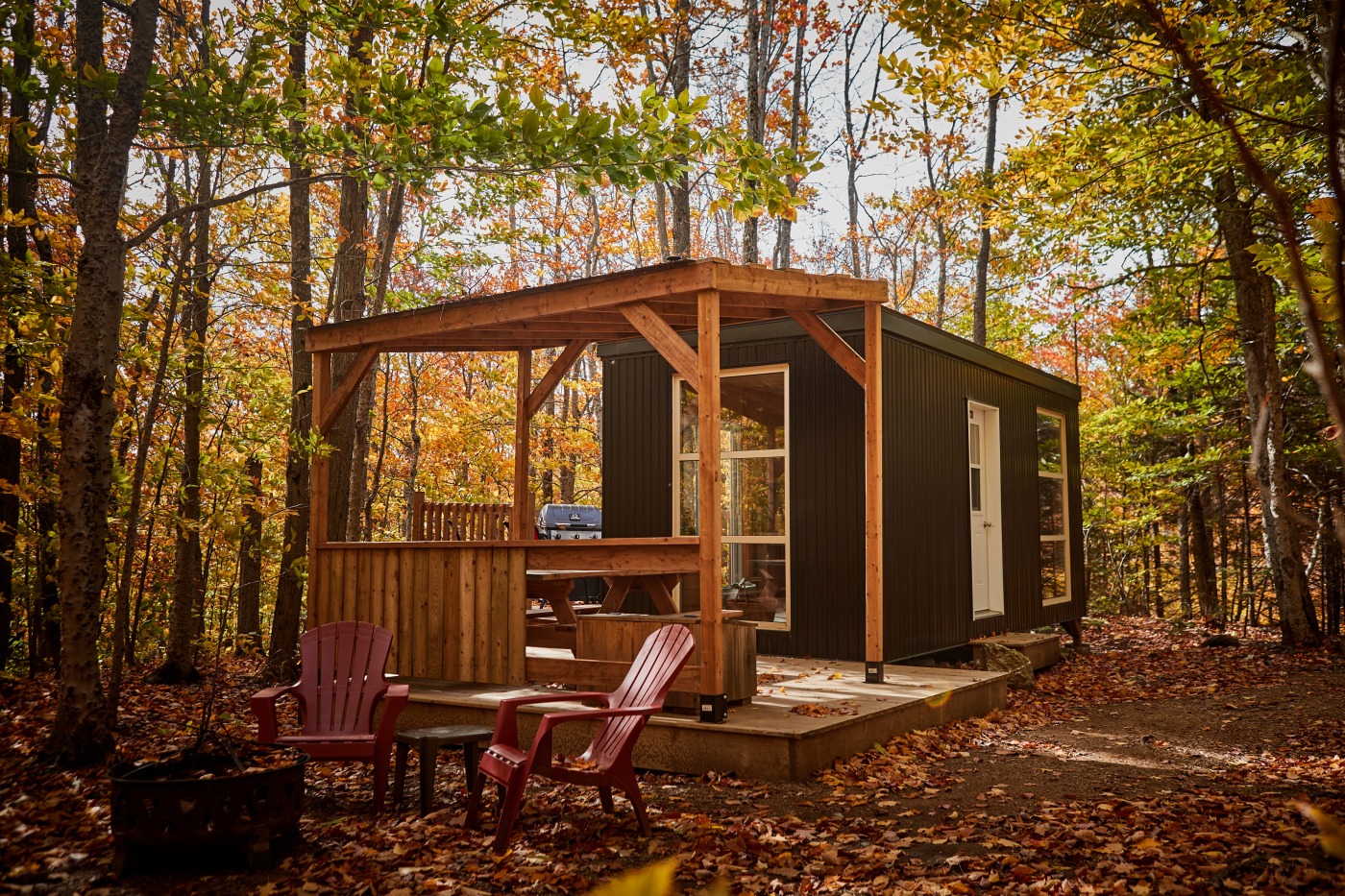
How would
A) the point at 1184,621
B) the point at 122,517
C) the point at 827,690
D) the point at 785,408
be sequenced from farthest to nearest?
1. the point at 1184,621
2. the point at 785,408
3. the point at 122,517
4. the point at 827,690

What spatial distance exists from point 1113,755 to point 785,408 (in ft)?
12.4

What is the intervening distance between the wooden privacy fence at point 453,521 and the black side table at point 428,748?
12.6 ft

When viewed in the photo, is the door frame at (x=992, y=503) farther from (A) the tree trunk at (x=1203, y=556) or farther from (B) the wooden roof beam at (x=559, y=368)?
(A) the tree trunk at (x=1203, y=556)

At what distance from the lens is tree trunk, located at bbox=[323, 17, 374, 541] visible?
29.3 ft

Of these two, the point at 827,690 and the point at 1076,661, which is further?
the point at 1076,661

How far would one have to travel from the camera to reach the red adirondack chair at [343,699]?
4914mm

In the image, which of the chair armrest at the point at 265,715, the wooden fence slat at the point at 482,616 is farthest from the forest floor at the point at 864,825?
the wooden fence slat at the point at 482,616

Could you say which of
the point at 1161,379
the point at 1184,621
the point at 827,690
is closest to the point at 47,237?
the point at 827,690

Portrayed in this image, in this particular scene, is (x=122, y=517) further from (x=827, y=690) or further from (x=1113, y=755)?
(x=1113, y=755)

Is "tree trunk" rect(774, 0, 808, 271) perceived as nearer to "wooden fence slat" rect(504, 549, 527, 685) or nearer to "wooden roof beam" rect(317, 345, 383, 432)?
"wooden roof beam" rect(317, 345, 383, 432)

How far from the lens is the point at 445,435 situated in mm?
17141

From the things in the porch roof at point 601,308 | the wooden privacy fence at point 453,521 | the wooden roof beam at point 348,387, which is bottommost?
the wooden privacy fence at point 453,521

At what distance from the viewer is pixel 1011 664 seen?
9172mm

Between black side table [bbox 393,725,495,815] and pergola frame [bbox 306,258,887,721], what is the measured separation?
136 cm
